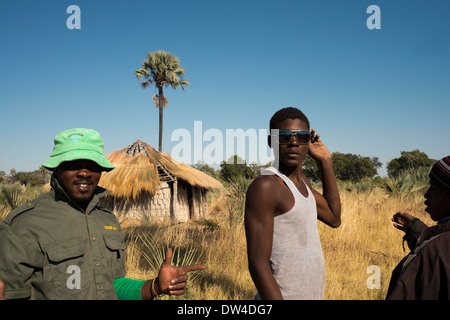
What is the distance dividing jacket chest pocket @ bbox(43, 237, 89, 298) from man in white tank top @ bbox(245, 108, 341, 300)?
2.85 feet

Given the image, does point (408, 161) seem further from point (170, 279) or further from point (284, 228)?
point (170, 279)

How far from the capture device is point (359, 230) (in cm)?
665

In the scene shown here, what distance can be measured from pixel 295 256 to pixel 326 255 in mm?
4309

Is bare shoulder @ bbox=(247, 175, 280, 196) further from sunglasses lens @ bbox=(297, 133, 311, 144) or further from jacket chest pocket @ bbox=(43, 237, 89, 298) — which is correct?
jacket chest pocket @ bbox=(43, 237, 89, 298)

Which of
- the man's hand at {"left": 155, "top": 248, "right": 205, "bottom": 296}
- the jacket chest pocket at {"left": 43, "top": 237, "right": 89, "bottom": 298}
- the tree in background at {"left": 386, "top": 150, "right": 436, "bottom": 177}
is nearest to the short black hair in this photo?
the man's hand at {"left": 155, "top": 248, "right": 205, "bottom": 296}

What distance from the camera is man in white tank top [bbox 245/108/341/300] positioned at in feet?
4.99

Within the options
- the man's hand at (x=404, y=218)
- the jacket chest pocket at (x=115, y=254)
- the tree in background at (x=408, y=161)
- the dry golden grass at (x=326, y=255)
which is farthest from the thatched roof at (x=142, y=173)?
the tree in background at (x=408, y=161)

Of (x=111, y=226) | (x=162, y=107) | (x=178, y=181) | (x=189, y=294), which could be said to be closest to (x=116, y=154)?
(x=178, y=181)

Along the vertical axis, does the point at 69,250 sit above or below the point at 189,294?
above

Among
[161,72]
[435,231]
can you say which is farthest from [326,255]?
[161,72]
